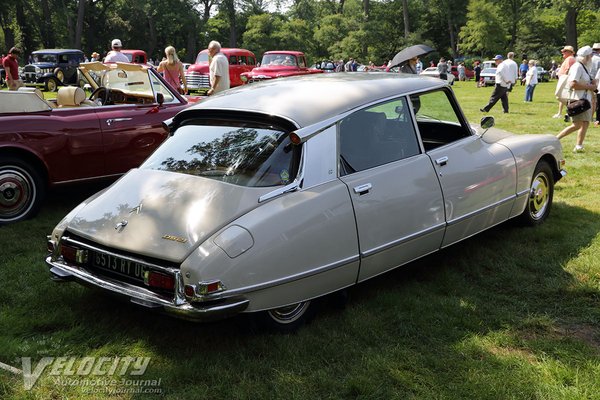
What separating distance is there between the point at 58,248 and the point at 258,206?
1.38m

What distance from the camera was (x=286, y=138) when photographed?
3463mm

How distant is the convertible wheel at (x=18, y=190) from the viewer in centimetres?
549

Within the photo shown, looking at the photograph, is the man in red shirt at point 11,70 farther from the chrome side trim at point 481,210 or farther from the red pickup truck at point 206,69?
the chrome side trim at point 481,210

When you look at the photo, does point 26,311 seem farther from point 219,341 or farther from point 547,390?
point 547,390

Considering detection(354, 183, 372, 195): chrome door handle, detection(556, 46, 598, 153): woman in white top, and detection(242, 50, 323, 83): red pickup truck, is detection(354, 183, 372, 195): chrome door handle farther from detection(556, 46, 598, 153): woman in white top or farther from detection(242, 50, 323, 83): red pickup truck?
detection(242, 50, 323, 83): red pickup truck

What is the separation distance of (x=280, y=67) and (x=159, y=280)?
71.7 feet

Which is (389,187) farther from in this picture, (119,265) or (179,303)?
(119,265)

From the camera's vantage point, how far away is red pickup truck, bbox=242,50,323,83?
916 inches

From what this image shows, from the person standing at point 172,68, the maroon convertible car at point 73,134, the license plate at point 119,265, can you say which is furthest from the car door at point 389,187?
the person standing at point 172,68

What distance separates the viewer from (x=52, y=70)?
26.4 metres

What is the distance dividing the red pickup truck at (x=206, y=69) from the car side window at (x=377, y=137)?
62.7ft

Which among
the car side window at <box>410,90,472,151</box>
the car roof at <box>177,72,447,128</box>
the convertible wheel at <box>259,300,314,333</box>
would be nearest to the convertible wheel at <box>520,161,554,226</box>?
the car side window at <box>410,90,472,151</box>

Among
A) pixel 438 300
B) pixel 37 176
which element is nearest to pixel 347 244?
pixel 438 300

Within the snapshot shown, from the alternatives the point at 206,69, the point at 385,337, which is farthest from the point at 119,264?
the point at 206,69
